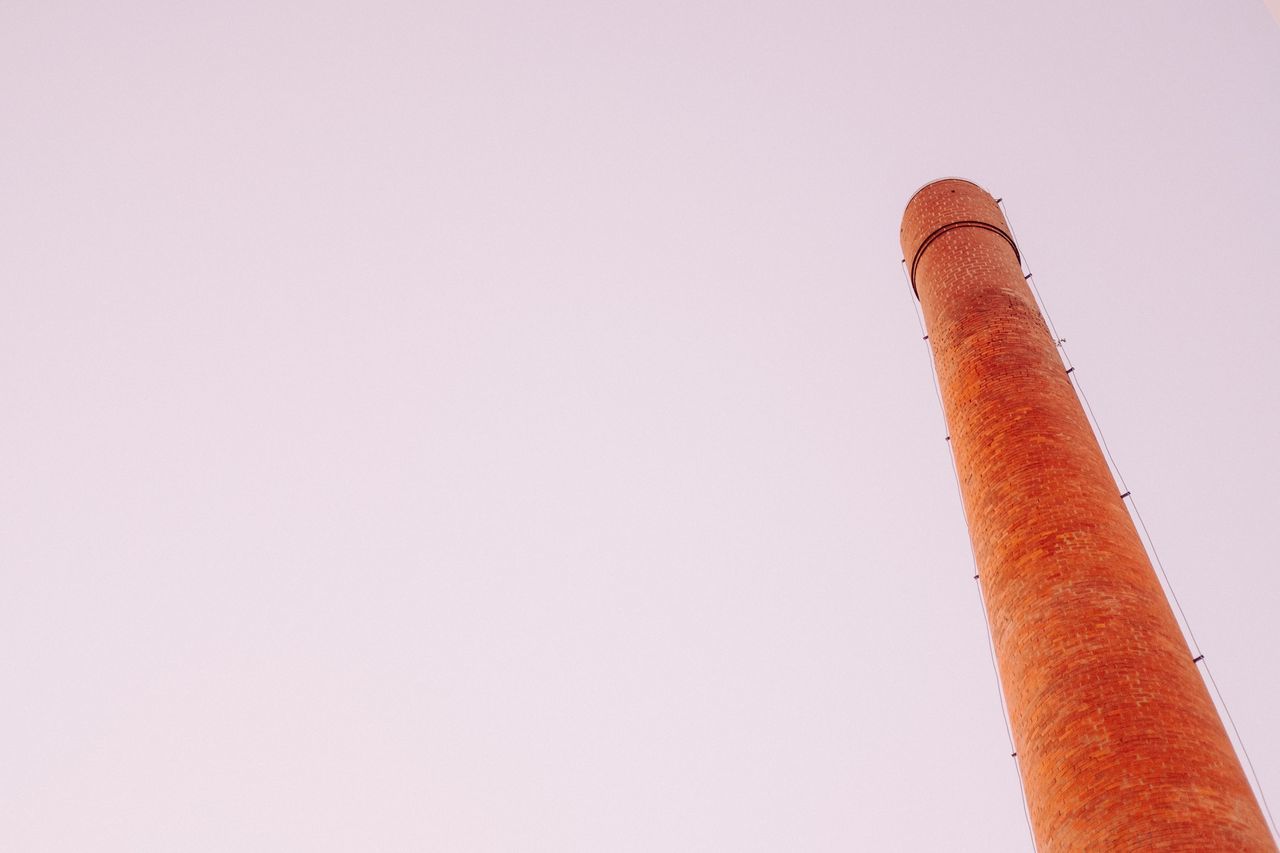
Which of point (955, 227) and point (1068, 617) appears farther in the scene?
point (955, 227)

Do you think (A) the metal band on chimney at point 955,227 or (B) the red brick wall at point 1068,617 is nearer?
(B) the red brick wall at point 1068,617

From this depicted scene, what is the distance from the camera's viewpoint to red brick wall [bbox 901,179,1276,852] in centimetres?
600

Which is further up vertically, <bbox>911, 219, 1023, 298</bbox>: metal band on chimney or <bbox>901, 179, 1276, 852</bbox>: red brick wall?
<bbox>911, 219, 1023, 298</bbox>: metal band on chimney

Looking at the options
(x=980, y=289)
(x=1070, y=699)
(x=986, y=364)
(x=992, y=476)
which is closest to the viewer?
(x=1070, y=699)

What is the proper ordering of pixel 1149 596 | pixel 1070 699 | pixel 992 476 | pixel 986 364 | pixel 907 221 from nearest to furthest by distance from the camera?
pixel 1070 699 → pixel 1149 596 → pixel 992 476 → pixel 986 364 → pixel 907 221

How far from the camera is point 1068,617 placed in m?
7.01

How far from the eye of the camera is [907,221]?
11.7 m

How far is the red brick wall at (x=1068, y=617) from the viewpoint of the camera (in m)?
6.00

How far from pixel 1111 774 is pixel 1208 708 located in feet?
3.77

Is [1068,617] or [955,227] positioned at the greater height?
[955,227]

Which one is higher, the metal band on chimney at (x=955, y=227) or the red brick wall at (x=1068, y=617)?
the metal band on chimney at (x=955, y=227)

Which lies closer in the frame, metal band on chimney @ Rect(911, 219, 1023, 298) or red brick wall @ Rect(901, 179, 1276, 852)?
red brick wall @ Rect(901, 179, 1276, 852)

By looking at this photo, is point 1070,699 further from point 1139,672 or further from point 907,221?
point 907,221

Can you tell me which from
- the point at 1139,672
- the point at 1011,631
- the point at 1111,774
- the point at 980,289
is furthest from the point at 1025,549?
the point at 980,289
